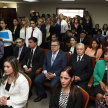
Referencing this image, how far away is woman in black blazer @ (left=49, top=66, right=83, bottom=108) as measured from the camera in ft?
5.13

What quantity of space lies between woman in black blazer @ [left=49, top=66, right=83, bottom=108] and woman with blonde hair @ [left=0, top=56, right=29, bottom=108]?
40 centimetres

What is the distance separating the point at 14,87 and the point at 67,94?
707 mm

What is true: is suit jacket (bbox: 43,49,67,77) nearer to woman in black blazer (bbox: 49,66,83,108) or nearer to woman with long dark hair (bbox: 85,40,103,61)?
woman with long dark hair (bbox: 85,40,103,61)

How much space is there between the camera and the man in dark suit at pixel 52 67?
2619 mm

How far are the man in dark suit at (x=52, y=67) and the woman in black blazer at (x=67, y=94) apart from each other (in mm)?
866

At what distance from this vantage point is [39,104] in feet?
8.39

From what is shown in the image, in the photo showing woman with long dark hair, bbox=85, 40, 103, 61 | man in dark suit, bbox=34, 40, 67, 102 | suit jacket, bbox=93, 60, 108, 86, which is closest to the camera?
suit jacket, bbox=93, 60, 108, 86

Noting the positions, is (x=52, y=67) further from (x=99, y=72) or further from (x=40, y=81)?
(x=99, y=72)

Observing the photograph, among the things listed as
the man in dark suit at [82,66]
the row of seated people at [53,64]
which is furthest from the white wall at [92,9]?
→ the man in dark suit at [82,66]

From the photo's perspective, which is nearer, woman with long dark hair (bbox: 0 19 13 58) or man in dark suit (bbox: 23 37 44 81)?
man in dark suit (bbox: 23 37 44 81)

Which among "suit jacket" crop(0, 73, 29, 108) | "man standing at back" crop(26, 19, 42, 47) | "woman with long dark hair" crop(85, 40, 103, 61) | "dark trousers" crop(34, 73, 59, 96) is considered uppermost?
"man standing at back" crop(26, 19, 42, 47)

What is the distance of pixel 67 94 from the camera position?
1617 mm

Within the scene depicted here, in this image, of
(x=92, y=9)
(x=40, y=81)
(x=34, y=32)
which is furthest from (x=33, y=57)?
(x=92, y=9)

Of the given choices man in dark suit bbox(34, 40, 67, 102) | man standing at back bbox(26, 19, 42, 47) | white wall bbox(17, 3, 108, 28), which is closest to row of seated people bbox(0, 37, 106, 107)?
man in dark suit bbox(34, 40, 67, 102)
